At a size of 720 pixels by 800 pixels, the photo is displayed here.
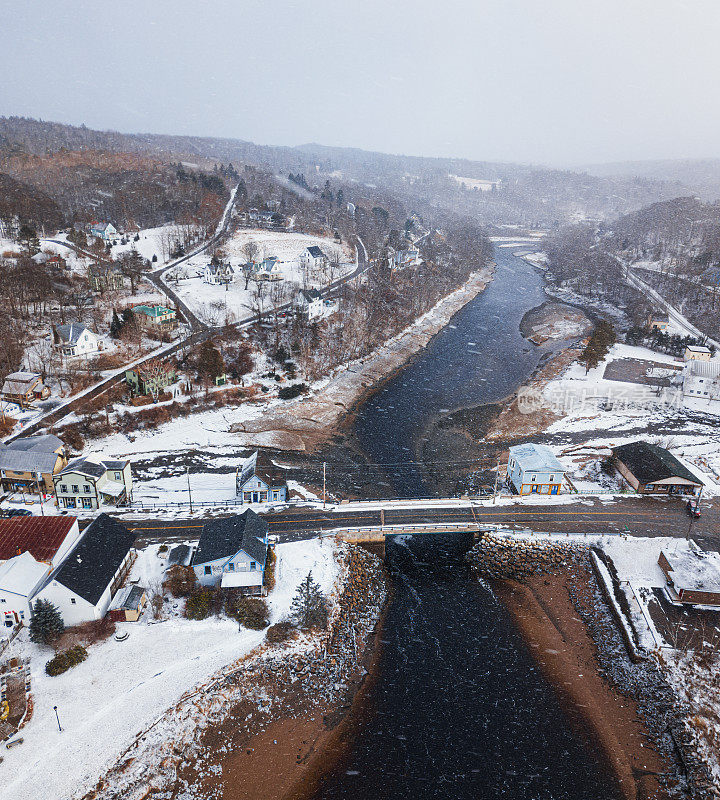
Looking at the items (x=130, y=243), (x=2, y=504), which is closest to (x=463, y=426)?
(x=2, y=504)

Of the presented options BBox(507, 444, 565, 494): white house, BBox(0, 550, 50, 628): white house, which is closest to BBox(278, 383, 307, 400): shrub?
BBox(507, 444, 565, 494): white house

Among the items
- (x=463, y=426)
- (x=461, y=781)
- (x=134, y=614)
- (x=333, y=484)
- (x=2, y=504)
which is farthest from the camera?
(x=463, y=426)

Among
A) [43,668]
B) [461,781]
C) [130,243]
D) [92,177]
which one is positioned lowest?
[461,781]

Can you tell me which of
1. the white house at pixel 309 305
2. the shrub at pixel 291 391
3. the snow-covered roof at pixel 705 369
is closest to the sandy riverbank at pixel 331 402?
the shrub at pixel 291 391

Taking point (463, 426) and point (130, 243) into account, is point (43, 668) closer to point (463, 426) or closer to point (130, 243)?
point (463, 426)

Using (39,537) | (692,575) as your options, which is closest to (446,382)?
(692,575)

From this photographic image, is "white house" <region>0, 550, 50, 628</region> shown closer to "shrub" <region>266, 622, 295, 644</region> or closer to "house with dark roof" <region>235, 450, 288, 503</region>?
"shrub" <region>266, 622, 295, 644</region>

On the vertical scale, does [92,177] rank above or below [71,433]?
above

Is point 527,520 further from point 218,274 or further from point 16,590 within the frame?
point 218,274
